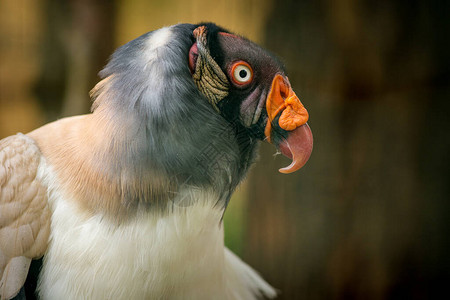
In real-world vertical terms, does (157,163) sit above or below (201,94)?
below

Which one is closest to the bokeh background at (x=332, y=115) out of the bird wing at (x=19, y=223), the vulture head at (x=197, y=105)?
the vulture head at (x=197, y=105)

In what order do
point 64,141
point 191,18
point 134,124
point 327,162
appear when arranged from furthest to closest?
point 327,162 → point 191,18 → point 64,141 → point 134,124

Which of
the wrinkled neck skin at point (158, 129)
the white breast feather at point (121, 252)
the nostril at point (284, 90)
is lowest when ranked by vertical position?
the white breast feather at point (121, 252)

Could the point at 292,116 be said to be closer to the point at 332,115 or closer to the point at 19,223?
the point at 19,223

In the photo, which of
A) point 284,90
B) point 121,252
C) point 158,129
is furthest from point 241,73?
point 121,252

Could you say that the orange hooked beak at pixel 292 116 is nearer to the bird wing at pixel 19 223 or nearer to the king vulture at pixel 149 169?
the king vulture at pixel 149 169

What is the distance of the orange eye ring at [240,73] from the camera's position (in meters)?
1.11

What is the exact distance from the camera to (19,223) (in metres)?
1.13

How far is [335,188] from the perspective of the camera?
2451mm

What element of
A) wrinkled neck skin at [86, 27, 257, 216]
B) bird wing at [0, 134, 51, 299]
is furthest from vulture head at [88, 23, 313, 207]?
bird wing at [0, 134, 51, 299]

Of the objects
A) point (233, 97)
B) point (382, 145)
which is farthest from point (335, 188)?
point (233, 97)

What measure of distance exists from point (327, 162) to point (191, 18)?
1.13 meters

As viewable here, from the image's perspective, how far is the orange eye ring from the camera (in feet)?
3.65

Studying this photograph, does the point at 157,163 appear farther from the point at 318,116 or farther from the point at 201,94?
the point at 318,116
